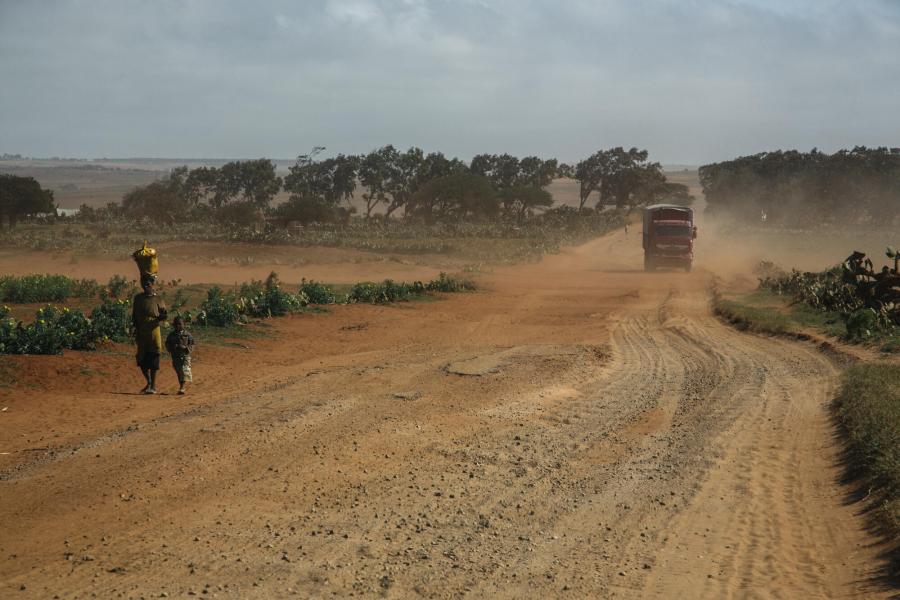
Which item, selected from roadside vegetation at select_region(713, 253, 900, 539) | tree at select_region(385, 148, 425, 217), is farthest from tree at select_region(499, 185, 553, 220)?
roadside vegetation at select_region(713, 253, 900, 539)

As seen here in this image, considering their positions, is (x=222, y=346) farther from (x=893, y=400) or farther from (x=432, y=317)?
(x=893, y=400)

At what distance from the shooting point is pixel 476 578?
253 inches

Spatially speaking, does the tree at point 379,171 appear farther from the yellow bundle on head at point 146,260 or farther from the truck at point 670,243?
the yellow bundle on head at point 146,260

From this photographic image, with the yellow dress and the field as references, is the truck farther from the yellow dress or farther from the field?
the yellow dress

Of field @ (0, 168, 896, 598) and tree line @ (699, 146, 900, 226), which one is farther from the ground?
tree line @ (699, 146, 900, 226)

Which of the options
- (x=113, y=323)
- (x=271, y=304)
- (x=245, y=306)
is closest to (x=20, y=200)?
(x=271, y=304)

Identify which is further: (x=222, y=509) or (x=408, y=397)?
(x=408, y=397)

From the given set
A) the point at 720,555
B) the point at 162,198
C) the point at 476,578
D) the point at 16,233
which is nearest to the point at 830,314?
the point at 720,555

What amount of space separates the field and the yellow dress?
2.22ft

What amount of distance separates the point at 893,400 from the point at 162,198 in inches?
2915

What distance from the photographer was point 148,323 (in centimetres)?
1236

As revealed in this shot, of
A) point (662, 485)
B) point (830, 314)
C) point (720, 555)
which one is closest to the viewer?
point (720, 555)

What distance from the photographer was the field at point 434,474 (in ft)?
21.4

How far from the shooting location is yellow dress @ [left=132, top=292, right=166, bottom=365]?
12.4 meters
